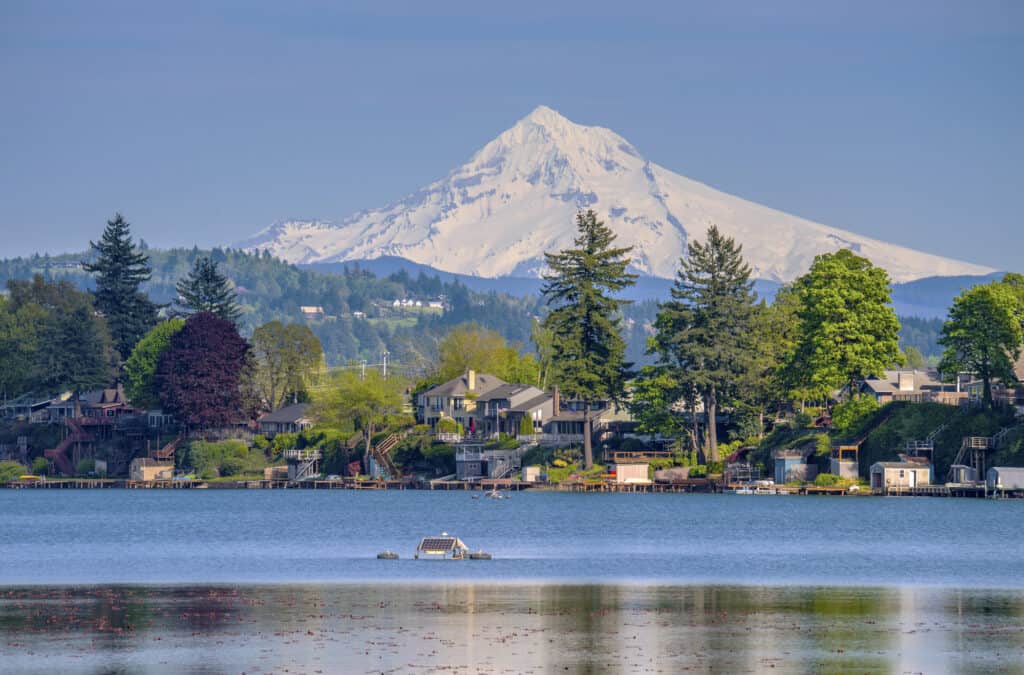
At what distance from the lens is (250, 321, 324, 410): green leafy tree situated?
7466 inches

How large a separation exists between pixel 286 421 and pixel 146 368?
48.0ft

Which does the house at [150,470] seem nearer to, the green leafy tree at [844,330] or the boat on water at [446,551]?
the green leafy tree at [844,330]

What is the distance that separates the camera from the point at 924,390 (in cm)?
14762

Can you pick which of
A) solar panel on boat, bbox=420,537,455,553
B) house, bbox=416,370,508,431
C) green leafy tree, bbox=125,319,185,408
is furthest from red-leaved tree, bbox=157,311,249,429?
solar panel on boat, bbox=420,537,455,553

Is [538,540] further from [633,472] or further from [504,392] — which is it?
[504,392]

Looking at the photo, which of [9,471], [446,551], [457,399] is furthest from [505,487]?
[446,551]

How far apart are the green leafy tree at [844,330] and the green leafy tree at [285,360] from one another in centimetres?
6861

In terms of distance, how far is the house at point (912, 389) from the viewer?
135375 mm

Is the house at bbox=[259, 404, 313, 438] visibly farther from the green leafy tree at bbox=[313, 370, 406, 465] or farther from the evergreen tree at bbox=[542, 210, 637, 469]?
the evergreen tree at bbox=[542, 210, 637, 469]

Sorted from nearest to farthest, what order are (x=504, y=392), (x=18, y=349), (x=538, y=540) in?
(x=538, y=540)
(x=504, y=392)
(x=18, y=349)

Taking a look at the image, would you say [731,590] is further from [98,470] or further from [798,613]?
[98,470]

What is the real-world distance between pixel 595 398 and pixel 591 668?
350 feet

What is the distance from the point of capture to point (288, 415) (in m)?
180

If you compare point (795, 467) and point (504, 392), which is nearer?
point (795, 467)
